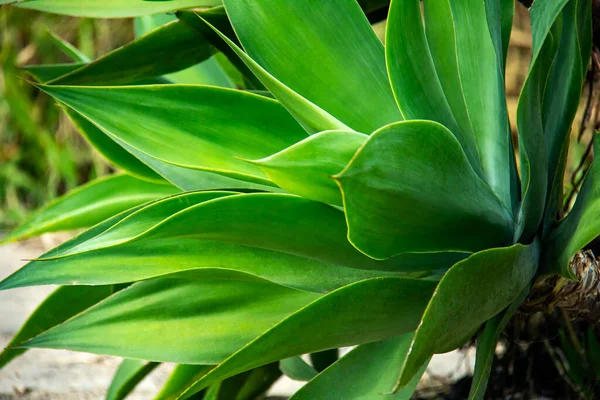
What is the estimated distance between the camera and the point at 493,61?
0.61 m

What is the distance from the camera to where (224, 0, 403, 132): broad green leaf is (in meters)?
0.58

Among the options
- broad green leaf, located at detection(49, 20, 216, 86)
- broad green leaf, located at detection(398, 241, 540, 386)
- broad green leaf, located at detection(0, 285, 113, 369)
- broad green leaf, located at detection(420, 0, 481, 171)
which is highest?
broad green leaf, located at detection(49, 20, 216, 86)

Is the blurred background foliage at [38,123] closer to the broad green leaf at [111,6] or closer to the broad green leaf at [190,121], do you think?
the broad green leaf at [111,6]

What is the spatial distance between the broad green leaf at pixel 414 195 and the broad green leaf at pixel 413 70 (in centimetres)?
8

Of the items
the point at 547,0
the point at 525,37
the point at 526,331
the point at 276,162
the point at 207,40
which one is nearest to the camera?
the point at 276,162

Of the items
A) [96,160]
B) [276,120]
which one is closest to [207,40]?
[276,120]

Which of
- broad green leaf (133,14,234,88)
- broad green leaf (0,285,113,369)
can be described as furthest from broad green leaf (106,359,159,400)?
broad green leaf (133,14,234,88)

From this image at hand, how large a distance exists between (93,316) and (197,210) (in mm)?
202

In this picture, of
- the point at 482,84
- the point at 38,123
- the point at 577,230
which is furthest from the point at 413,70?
the point at 38,123

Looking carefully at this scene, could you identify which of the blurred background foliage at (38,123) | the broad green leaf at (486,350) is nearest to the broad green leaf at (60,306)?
the broad green leaf at (486,350)

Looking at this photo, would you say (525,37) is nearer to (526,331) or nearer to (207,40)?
(526,331)

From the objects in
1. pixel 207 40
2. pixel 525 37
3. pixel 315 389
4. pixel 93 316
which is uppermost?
pixel 207 40

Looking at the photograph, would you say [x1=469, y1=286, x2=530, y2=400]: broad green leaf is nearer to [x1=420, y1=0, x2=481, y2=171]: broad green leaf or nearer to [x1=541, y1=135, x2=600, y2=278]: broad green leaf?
[x1=541, y1=135, x2=600, y2=278]: broad green leaf

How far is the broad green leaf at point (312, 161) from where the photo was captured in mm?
420
